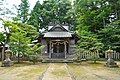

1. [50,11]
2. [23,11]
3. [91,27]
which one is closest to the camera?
[91,27]

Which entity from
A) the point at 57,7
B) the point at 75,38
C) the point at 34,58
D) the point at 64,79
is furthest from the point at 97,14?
the point at 64,79

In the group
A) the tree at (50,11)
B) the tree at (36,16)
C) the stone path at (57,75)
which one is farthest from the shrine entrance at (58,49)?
the tree at (50,11)

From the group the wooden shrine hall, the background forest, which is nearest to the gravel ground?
the background forest

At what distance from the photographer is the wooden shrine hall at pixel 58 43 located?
20.5 m

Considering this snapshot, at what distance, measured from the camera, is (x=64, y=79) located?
7066mm

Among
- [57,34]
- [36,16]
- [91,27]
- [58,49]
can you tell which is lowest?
[58,49]

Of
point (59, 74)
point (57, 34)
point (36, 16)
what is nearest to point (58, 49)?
point (57, 34)

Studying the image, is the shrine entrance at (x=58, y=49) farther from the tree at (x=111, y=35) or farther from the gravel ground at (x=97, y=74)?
the gravel ground at (x=97, y=74)

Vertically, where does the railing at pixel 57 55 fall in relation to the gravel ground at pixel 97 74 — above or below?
above

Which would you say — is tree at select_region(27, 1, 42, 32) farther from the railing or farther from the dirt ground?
the dirt ground

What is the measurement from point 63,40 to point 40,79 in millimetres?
13569

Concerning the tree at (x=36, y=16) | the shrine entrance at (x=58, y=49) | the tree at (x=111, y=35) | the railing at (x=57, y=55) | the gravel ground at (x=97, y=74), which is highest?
the tree at (x=36, y=16)

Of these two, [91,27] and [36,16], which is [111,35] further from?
[36,16]

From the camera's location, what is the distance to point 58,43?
21359 mm
